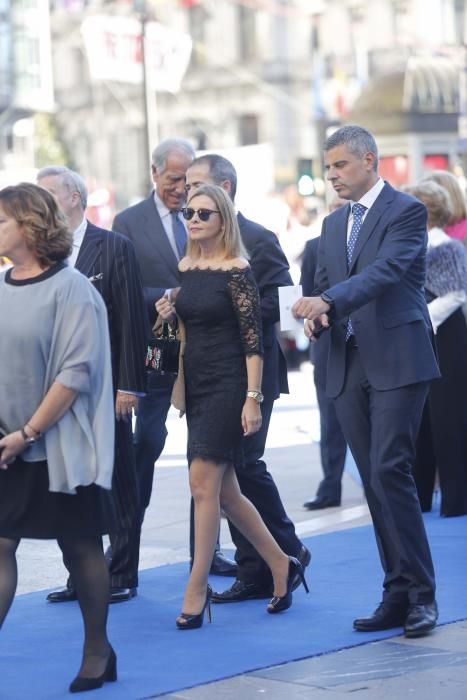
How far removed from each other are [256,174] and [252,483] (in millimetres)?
23122

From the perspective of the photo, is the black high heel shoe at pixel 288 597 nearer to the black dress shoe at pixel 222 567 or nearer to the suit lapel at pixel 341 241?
the black dress shoe at pixel 222 567

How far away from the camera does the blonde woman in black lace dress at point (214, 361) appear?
635 cm

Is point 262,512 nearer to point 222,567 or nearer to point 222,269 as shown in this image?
point 222,567

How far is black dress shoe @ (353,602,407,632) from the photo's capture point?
20.2 ft

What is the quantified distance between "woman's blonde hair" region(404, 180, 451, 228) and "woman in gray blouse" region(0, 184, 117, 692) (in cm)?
408

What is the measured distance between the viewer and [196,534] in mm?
6441

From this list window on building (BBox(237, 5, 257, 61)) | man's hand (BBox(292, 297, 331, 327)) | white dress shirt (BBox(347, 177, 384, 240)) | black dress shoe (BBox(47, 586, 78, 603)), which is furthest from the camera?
window on building (BBox(237, 5, 257, 61))

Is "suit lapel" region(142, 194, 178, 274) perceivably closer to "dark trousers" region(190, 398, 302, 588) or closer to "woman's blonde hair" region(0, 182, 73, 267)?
"dark trousers" region(190, 398, 302, 588)

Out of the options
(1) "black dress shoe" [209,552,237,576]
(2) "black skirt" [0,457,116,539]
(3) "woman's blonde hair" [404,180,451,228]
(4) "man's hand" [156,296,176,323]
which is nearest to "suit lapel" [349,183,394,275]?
(4) "man's hand" [156,296,176,323]

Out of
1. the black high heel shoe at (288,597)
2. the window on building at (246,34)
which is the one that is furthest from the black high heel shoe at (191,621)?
the window on building at (246,34)

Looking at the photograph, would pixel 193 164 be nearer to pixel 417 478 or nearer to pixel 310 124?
pixel 417 478

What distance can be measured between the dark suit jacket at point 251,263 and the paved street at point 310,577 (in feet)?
3.76

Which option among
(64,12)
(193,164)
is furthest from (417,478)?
(64,12)

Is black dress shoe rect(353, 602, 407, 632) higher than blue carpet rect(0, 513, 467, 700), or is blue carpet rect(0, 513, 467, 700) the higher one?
black dress shoe rect(353, 602, 407, 632)
